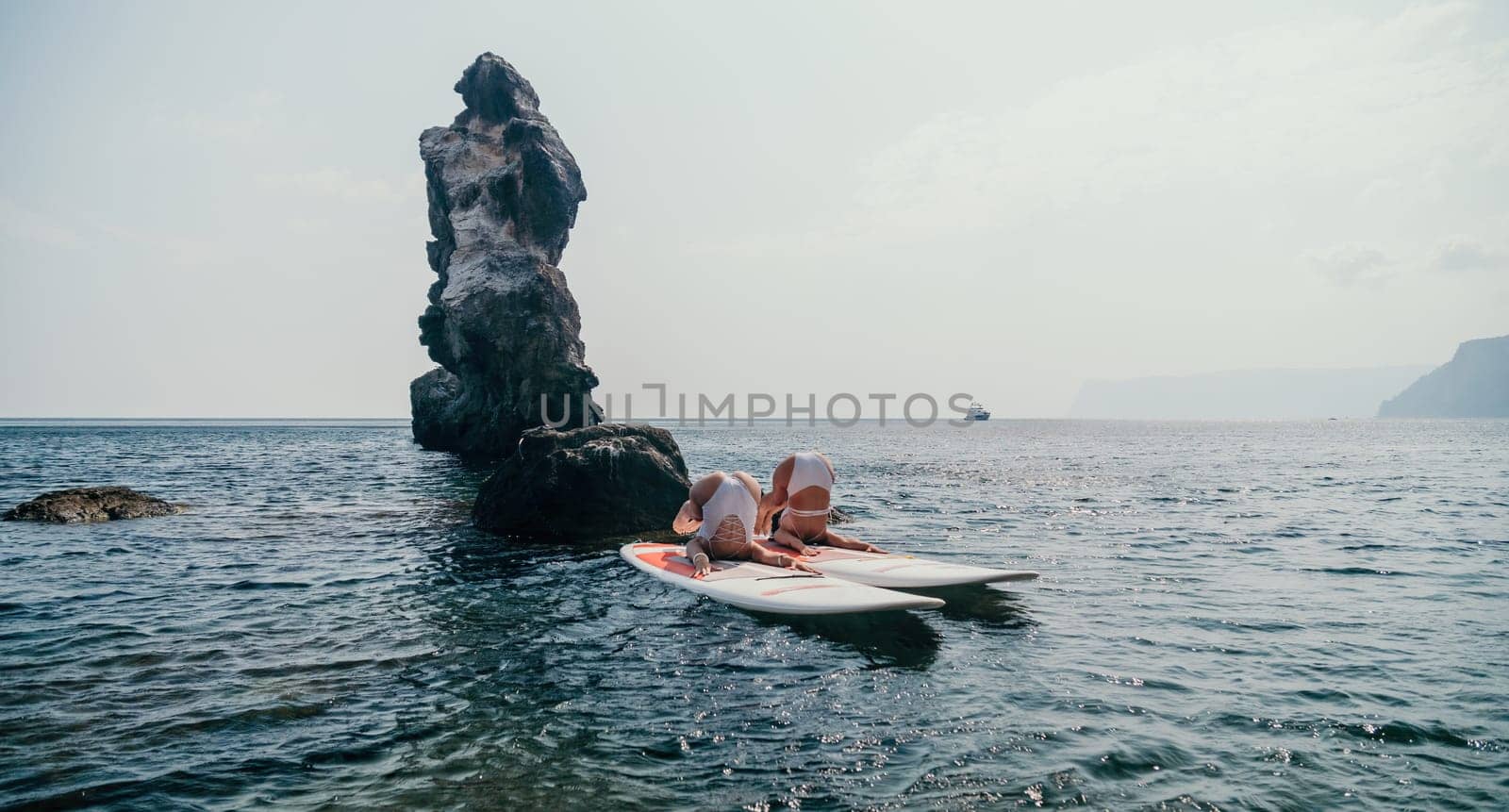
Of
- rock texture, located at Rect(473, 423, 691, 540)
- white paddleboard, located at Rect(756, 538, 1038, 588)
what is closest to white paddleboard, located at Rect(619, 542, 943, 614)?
white paddleboard, located at Rect(756, 538, 1038, 588)

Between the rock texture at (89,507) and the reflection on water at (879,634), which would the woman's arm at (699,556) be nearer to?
the reflection on water at (879,634)

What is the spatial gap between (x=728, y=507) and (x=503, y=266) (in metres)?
37.9

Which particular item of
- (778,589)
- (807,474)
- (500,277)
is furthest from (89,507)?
(500,277)

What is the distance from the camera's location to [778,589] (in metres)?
10.6

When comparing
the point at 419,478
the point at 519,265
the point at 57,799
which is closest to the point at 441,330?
the point at 519,265

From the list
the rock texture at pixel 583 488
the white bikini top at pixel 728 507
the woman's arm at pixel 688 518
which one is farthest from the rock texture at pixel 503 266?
the white bikini top at pixel 728 507

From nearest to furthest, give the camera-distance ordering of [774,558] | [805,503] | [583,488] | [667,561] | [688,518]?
[774,558]
[688,518]
[667,561]
[805,503]
[583,488]

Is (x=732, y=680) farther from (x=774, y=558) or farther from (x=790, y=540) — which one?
(x=790, y=540)

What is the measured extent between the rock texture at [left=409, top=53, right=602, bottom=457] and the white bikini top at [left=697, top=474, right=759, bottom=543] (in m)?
33.4

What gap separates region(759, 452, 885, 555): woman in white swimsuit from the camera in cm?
1338

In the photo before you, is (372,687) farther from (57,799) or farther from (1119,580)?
(1119,580)

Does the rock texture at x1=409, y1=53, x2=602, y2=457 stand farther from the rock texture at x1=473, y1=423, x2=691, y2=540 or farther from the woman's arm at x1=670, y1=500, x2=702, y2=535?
the woman's arm at x1=670, y1=500, x2=702, y2=535

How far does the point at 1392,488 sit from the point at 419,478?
37.7 metres

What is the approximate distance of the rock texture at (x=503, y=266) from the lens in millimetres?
44969
